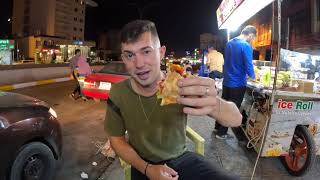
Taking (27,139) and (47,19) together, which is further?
(47,19)

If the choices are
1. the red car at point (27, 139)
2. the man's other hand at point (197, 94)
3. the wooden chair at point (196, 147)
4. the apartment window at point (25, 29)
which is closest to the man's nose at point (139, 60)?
the man's other hand at point (197, 94)

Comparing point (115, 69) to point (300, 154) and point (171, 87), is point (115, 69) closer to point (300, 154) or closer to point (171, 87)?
point (300, 154)

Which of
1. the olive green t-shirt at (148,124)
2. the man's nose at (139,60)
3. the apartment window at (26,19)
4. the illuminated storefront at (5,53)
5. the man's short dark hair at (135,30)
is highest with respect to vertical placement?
the apartment window at (26,19)

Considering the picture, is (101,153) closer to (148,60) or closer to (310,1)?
(148,60)

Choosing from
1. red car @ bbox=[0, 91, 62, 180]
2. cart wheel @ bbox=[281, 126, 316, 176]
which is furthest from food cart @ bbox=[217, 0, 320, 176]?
red car @ bbox=[0, 91, 62, 180]

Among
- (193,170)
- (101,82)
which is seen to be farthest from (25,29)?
(193,170)

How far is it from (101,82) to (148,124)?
8.81 metres

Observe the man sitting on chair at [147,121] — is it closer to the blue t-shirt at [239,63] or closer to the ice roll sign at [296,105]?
the ice roll sign at [296,105]

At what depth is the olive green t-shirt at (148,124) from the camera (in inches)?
99.0

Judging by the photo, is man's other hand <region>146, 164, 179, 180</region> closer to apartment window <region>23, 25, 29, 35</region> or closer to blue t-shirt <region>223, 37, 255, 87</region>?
blue t-shirt <region>223, 37, 255, 87</region>

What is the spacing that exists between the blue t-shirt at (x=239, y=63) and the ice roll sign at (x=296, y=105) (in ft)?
5.12

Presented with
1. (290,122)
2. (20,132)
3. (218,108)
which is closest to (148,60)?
(218,108)

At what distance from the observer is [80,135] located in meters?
7.49

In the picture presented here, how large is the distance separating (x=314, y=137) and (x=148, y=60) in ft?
12.0
